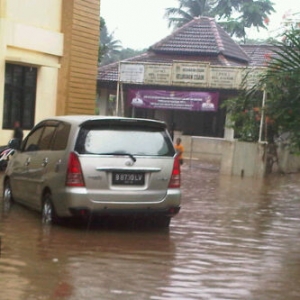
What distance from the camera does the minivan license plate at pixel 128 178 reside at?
9.75 metres

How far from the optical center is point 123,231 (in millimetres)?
10281

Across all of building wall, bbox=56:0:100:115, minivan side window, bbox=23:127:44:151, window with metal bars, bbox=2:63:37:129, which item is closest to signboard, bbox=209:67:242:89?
building wall, bbox=56:0:100:115

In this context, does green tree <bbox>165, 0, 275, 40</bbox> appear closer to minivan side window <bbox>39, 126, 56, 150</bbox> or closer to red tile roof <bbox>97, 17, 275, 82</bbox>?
red tile roof <bbox>97, 17, 275, 82</bbox>

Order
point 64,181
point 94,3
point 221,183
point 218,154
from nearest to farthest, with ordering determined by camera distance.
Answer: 1. point 64,181
2. point 221,183
3. point 94,3
4. point 218,154

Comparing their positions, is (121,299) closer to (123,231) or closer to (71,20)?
(123,231)

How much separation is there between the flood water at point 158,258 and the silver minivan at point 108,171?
1.29ft

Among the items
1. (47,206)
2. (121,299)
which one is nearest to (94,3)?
(47,206)

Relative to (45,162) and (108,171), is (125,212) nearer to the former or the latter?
(108,171)

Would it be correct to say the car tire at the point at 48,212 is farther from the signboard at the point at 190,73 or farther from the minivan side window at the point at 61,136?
the signboard at the point at 190,73

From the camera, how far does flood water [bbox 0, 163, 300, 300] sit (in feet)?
21.9

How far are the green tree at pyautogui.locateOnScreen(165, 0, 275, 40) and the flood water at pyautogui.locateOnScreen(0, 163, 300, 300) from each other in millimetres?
47890

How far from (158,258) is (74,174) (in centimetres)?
191

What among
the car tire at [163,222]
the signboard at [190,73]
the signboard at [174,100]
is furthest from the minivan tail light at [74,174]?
the signboard at [174,100]

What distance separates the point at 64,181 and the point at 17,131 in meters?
11.6
